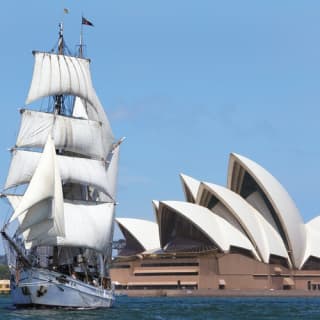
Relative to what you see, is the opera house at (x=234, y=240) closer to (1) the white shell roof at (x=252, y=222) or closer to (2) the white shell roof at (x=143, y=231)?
(1) the white shell roof at (x=252, y=222)

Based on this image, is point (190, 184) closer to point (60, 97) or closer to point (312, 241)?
point (312, 241)

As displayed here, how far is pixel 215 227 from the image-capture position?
124m

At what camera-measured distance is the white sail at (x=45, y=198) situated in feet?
199

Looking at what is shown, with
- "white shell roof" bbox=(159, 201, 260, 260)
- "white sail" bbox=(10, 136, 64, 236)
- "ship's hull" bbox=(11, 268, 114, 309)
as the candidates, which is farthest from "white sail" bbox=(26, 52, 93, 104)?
"white shell roof" bbox=(159, 201, 260, 260)

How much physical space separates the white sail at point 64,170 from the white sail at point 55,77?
5623mm

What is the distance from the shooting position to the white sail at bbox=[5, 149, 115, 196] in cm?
7056

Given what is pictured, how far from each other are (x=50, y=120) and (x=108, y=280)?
1410 cm

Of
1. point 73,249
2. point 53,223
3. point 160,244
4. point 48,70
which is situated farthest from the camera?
point 160,244

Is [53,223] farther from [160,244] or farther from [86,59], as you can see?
[160,244]

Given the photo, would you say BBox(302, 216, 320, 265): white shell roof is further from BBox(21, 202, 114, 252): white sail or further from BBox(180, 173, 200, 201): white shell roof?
BBox(21, 202, 114, 252): white sail

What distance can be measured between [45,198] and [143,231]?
7678cm

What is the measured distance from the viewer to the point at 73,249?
70.1m

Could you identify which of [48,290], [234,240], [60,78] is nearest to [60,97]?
[60,78]

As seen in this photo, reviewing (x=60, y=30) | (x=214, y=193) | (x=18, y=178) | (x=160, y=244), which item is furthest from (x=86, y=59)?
(x=160, y=244)
